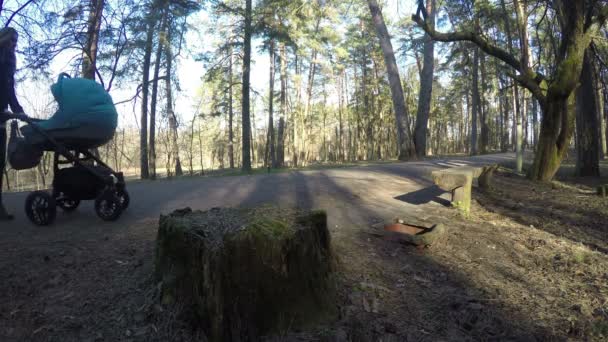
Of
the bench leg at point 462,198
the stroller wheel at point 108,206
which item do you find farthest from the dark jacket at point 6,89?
the bench leg at point 462,198

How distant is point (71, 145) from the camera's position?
4637 millimetres

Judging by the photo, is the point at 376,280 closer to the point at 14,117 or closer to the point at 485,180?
the point at 14,117

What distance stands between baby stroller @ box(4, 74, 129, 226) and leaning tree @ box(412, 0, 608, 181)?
25.1 ft

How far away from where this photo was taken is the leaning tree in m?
8.69

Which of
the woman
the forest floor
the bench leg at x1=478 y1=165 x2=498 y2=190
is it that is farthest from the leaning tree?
the woman

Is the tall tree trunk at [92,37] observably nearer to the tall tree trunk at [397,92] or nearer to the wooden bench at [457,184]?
the wooden bench at [457,184]

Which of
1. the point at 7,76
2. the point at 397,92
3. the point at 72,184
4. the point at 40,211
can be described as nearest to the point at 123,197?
the point at 72,184

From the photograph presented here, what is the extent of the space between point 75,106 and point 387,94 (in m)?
39.8

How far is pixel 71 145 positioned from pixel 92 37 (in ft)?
22.7

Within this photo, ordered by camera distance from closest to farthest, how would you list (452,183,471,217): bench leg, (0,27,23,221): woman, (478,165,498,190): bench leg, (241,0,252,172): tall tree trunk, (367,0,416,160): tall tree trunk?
1. (0,27,23,221): woman
2. (452,183,471,217): bench leg
3. (478,165,498,190): bench leg
4. (367,0,416,160): tall tree trunk
5. (241,0,252,172): tall tree trunk

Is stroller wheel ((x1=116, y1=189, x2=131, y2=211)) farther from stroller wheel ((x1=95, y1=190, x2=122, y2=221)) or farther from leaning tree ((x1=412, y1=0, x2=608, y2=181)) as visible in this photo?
leaning tree ((x1=412, y1=0, x2=608, y2=181))

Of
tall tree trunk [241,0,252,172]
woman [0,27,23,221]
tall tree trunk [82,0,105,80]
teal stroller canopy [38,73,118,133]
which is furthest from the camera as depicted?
tall tree trunk [241,0,252,172]

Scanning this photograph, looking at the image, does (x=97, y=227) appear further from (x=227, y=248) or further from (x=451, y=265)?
(x=451, y=265)

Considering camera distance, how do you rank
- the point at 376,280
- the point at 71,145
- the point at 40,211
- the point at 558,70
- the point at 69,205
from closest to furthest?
the point at 376,280, the point at 40,211, the point at 71,145, the point at 69,205, the point at 558,70
